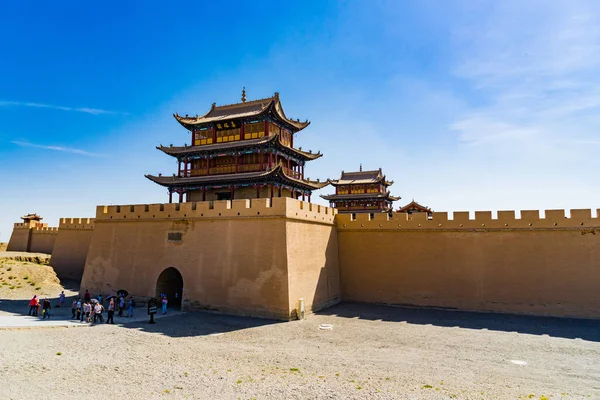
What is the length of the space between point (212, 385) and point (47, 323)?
8650 mm

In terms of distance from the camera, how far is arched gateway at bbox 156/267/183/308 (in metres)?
17.2

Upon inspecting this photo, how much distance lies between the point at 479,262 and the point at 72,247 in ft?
88.3

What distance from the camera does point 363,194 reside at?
34719 mm

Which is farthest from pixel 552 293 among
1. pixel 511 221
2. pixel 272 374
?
pixel 272 374

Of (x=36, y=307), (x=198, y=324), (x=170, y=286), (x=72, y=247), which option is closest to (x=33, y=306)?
(x=36, y=307)

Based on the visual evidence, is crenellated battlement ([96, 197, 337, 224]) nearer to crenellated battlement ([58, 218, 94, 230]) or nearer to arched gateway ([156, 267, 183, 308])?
arched gateway ([156, 267, 183, 308])

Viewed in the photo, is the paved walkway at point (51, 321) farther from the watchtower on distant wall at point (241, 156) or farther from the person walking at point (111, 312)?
the watchtower on distant wall at point (241, 156)

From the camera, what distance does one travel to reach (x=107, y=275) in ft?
61.2

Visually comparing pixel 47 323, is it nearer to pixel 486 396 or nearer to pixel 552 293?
pixel 486 396

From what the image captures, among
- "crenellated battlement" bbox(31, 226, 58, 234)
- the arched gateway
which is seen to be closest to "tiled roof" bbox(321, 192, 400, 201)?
the arched gateway

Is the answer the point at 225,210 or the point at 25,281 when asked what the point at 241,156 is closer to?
the point at 225,210

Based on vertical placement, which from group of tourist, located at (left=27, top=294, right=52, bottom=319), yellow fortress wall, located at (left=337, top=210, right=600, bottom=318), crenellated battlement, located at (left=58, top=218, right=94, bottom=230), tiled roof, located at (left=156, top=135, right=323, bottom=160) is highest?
tiled roof, located at (left=156, top=135, right=323, bottom=160)

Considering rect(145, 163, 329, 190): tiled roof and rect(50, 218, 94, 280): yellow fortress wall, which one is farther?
rect(50, 218, 94, 280): yellow fortress wall

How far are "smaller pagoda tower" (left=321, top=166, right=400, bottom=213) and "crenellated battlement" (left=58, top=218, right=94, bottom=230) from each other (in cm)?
1970
